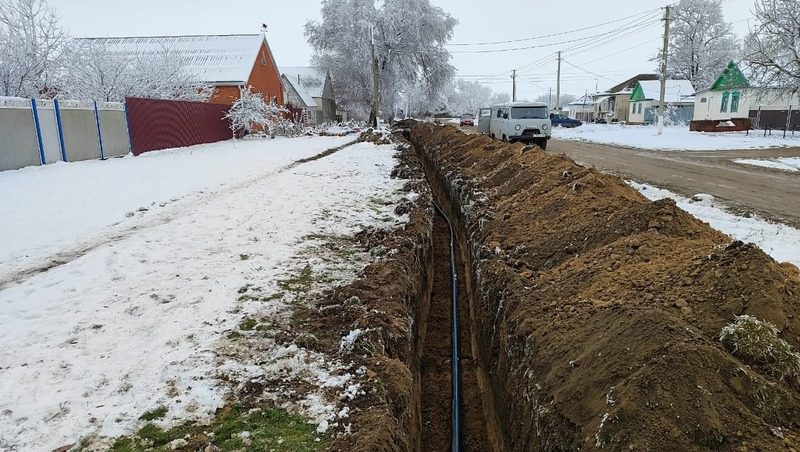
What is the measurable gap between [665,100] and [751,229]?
173 ft

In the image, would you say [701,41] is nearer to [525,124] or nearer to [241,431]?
[525,124]

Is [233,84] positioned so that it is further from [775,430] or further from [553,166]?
[775,430]

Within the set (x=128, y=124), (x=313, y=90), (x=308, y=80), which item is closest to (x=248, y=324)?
(x=128, y=124)

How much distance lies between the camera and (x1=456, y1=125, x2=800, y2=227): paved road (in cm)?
905

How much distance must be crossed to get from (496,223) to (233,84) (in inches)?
1066

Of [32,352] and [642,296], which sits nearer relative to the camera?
[642,296]

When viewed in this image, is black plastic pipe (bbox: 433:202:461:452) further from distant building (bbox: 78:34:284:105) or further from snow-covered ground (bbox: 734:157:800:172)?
distant building (bbox: 78:34:284:105)

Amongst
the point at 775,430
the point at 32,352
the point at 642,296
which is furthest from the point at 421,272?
the point at 775,430

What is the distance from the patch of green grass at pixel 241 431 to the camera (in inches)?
106

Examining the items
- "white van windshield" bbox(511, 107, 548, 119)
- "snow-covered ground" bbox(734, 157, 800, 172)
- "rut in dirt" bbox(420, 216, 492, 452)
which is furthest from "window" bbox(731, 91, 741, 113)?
"rut in dirt" bbox(420, 216, 492, 452)

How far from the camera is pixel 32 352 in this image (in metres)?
3.61

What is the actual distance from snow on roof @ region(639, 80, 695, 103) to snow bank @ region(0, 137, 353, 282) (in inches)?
1897

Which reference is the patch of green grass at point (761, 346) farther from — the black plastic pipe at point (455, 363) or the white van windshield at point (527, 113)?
the white van windshield at point (527, 113)

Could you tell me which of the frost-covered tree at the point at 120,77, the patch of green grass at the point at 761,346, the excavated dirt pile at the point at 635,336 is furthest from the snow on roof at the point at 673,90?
the patch of green grass at the point at 761,346
